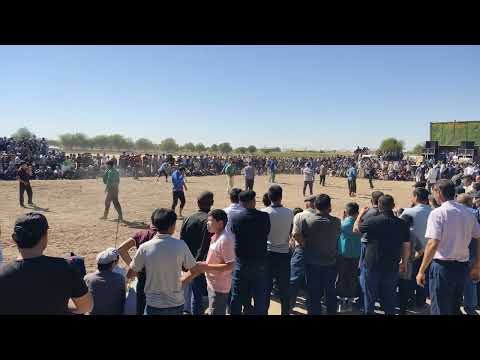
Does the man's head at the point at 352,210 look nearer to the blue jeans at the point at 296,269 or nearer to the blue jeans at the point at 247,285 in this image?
the blue jeans at the point at 296,269

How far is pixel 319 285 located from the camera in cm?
459

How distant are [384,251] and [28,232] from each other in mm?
3496

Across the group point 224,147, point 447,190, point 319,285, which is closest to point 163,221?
point 319,285

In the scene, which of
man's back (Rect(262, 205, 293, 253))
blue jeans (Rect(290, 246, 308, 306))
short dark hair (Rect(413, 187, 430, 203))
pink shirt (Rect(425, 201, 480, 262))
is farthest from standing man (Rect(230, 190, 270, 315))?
short dark hair (Rect(413, 187, 430, 203))

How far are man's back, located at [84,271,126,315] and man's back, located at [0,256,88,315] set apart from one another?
105cm

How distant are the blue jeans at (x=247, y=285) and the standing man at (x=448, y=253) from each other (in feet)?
5.44

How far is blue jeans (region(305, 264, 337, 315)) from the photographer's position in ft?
14.9

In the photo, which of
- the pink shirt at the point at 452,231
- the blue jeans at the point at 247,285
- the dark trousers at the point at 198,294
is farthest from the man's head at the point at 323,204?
the dark trousers at the point at 198,294

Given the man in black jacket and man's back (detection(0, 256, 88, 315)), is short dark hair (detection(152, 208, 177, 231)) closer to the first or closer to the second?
man's back (detection(0, 256, 88, 315))

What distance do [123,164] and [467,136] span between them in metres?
32.6

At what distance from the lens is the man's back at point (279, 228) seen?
4758 millimetres
